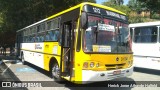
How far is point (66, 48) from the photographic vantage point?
10.1 metres

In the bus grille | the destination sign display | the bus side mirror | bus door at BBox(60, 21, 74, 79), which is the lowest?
the bus grille

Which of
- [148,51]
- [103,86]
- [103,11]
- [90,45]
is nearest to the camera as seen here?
[90,45]

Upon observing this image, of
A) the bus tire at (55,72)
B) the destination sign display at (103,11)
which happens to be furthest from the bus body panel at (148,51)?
the bus tire at (55,72)

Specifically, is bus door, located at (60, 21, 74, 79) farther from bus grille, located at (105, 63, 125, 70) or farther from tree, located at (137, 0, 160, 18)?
tree, located at (137, 0, 160, 18)

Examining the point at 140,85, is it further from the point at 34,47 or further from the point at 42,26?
the point at 34,47

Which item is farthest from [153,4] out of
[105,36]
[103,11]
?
[105,36]

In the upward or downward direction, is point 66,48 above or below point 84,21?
below

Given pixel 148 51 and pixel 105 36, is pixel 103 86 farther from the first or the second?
pixel 148 51

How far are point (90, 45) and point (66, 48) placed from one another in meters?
1.77

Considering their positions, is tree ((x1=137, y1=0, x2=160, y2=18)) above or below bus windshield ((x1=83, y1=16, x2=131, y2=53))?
above

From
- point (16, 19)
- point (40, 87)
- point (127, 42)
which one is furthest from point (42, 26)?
point (16, 19)

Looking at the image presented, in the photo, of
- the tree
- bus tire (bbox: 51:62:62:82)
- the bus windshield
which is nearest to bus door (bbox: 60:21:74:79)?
bus tire (bbox: 51:62:62:82)

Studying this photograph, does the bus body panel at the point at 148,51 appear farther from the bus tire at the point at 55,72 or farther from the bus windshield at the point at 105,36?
the bus tire at the point at 55,72

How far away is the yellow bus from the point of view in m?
8.47
